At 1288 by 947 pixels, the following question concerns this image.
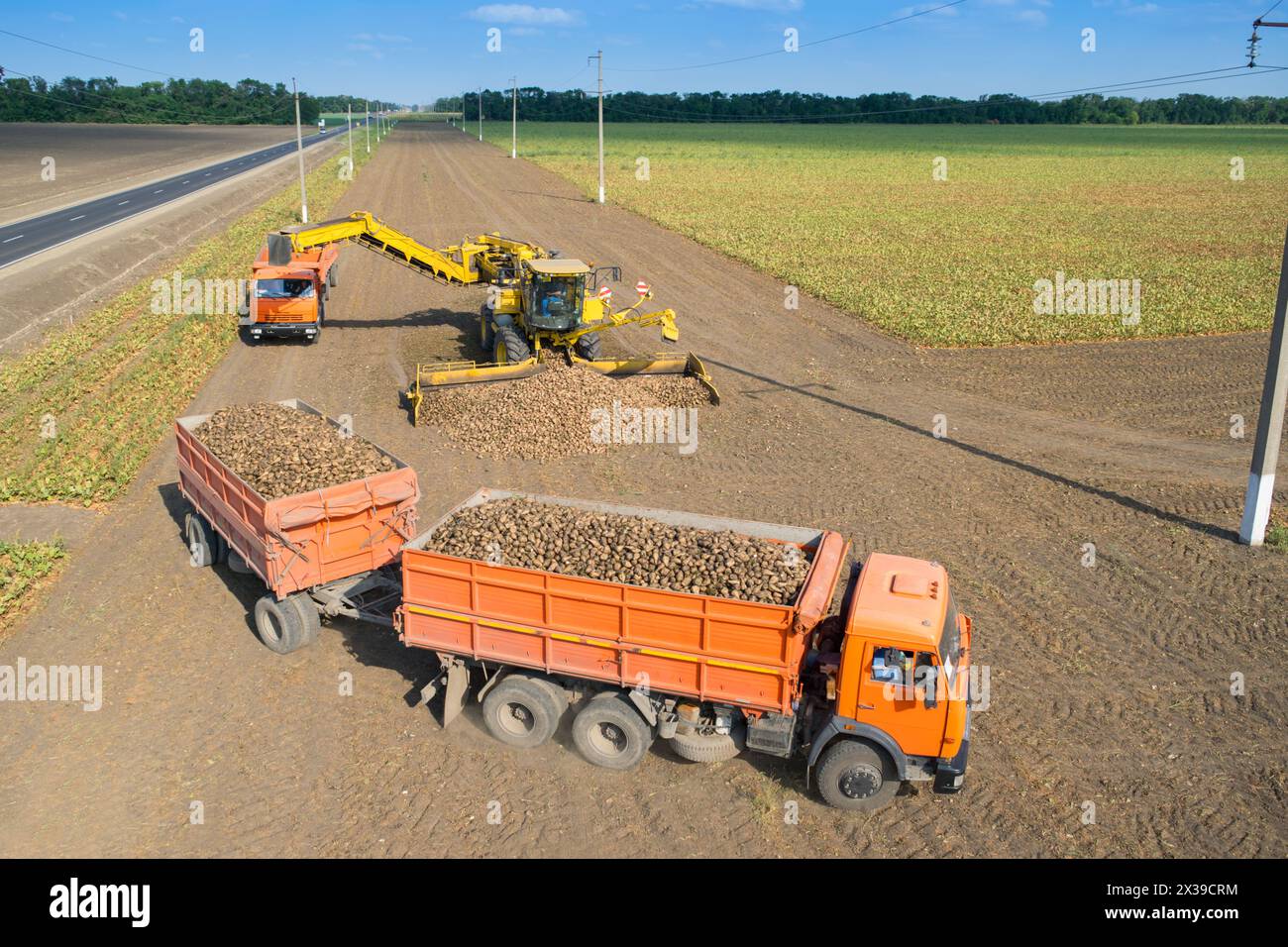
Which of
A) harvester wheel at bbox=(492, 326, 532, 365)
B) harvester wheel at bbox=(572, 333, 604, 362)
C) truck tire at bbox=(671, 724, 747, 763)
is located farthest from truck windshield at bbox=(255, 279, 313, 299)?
truck tire at bbox=(671, 724, 747, 763)

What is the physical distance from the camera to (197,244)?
42.9 m

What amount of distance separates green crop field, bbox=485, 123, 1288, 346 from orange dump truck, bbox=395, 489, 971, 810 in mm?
19548

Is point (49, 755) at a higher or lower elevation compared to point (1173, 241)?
lower

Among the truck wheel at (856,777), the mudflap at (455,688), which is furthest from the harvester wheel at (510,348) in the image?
the truck wheel at (856,777)

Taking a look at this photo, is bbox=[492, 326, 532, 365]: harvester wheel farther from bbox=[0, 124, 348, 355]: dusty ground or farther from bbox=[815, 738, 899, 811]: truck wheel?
bbox=[0, 124, 348, 355]: dusty ground

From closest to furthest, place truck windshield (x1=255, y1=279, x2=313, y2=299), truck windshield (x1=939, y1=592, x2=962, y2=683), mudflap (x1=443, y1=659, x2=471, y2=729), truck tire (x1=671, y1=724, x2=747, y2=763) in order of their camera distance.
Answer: truck windshield (x1=939, y1=592, x2=962, y2=683) → truck tire (x1=671, y1=724, x2=747, y2=763) → mudflap (x1=443, y1=659, x2=471, y2=729) → truck windshield (x1=255, y1=279, x2=313, y2=299)

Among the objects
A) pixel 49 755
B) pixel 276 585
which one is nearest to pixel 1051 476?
pixel 276 585

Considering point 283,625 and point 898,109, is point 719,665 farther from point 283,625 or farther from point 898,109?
Result: point 898,109

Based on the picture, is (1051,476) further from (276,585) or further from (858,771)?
(276,585)

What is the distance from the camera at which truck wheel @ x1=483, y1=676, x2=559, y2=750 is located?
1026 cm

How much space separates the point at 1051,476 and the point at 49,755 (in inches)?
645

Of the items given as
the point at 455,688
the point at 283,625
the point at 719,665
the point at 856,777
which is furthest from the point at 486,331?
the point at 856,777

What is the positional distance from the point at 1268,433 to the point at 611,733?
452 inches

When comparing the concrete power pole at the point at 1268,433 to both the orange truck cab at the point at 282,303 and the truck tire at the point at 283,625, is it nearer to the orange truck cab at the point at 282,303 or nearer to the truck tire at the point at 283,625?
the truck tire at the point at 283,625
